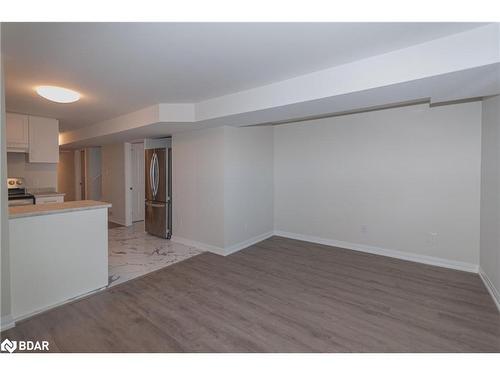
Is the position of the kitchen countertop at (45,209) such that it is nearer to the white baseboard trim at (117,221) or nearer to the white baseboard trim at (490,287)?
the white baseboard trim at (117,221)

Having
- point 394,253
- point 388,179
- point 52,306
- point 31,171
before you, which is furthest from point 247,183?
point 31,171

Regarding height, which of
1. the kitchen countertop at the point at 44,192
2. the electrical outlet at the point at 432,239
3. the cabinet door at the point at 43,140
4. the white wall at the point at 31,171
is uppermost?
the cabinet door at the point at 43,140

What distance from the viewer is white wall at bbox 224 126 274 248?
4160mm

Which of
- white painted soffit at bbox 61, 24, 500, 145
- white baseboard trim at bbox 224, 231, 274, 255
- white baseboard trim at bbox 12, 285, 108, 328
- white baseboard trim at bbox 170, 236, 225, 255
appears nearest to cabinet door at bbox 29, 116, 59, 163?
white painted soffit at bbox 61, 24, 500, 145

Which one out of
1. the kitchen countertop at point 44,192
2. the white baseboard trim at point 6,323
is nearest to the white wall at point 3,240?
the white baseboard trim at point 6,323

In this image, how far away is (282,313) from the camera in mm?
2426

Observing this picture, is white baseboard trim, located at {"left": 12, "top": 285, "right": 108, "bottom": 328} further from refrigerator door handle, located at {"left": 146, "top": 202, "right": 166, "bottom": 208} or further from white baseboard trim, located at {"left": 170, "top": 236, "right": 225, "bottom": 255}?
refrigerator door handle, located at {"left": 146, "top": 202, "right": 166, "bottom": 208}

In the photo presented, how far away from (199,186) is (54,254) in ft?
7.64

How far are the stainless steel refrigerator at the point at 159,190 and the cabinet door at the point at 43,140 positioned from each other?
1614 mm

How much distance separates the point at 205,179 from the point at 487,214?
12.7 ft

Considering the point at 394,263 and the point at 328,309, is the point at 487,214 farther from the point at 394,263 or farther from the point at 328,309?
the point at 328,309

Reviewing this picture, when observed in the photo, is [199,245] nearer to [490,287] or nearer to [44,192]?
[44,192]

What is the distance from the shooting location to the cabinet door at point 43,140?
14.3ft

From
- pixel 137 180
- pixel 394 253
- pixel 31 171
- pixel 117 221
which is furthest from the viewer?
pixel 137 180
